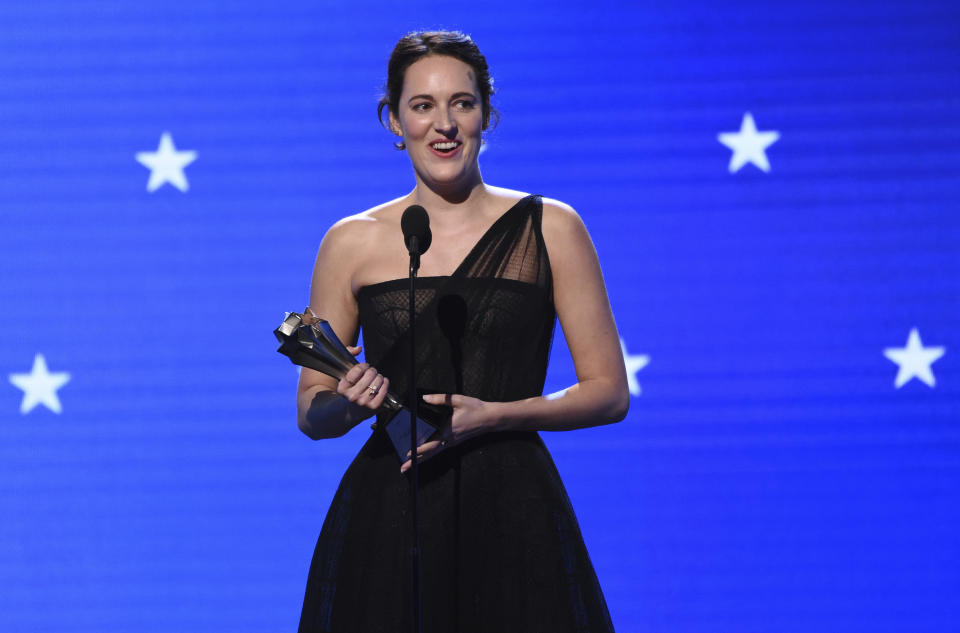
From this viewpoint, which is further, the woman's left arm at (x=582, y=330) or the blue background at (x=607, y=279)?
the blue background at (x=607, y=279)

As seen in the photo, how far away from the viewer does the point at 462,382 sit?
1.74 metres

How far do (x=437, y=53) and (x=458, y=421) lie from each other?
2.01 feet

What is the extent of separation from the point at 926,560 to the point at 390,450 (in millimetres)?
1669

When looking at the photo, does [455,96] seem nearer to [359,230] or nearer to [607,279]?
[359,230]

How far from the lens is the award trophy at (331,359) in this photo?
1.51 meters

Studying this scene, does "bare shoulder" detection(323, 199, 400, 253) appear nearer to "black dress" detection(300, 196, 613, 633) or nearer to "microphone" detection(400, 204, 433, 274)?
"black dress" detection(300, 196, 613, 633)

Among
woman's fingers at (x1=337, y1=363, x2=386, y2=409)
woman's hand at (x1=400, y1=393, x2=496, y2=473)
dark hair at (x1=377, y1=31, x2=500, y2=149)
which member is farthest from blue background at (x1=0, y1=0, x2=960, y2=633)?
woman's fingers at (x1=337, y1=363, x2=386, y2=409)

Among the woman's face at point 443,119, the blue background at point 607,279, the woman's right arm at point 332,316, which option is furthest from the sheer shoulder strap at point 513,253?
the blue background at point 607,279

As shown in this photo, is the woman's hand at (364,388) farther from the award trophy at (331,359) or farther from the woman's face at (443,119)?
the woman's face at (443,119)

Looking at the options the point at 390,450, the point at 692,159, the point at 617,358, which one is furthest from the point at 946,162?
the point at 390,450

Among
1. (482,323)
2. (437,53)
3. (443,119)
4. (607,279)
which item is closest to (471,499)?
(482,323)

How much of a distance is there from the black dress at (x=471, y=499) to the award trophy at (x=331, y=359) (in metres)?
0.13

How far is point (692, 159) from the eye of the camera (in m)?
2.82

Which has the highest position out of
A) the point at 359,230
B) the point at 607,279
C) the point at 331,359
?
the point at 607,279
